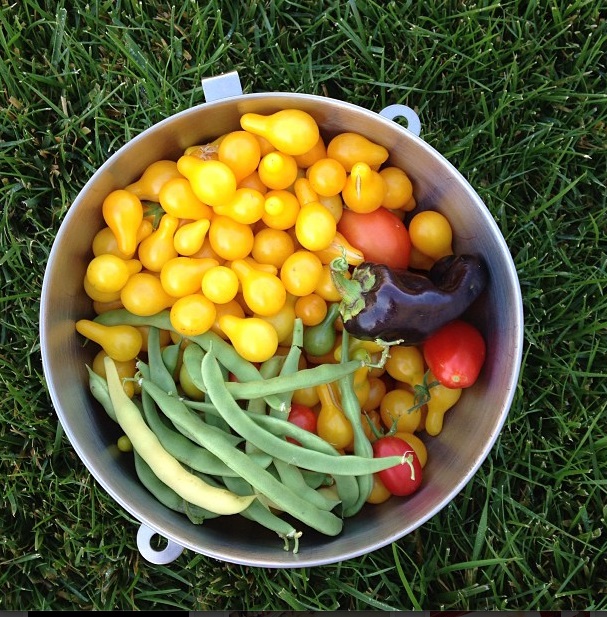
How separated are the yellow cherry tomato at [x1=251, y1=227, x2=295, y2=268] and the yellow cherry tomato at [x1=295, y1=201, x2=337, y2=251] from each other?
6 cm

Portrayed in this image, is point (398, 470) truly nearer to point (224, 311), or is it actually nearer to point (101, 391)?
point (224, 311)

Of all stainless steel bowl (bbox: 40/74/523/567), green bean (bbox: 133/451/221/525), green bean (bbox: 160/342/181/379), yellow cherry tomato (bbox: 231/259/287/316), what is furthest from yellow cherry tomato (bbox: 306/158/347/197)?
green bean (bbox: 133/451/221/525)

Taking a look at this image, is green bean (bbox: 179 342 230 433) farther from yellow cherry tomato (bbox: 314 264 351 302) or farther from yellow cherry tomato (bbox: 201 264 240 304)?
yellow cherry tomato (bbox: 314 264 351 302)

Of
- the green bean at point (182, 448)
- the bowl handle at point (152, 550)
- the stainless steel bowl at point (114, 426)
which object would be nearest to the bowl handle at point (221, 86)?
the stainless steel bowl at point (114, 426)

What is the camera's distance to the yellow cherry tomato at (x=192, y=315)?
1.37 meters

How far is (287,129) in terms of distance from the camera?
54.4 inches

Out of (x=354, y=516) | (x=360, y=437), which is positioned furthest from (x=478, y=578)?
(x=360, y=437)

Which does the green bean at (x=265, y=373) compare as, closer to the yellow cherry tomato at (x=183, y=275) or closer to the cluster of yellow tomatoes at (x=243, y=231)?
the cluster of yellow tomatoes at (x=243, y=231)

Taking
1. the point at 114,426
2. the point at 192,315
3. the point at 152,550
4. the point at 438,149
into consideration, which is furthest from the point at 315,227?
the point at 152,550

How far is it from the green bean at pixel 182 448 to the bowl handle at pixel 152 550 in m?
0.18

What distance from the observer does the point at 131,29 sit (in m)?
1.66

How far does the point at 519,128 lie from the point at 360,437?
88 cm

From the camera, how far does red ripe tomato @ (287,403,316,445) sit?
1452 millimetres

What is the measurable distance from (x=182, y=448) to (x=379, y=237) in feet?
1.95
